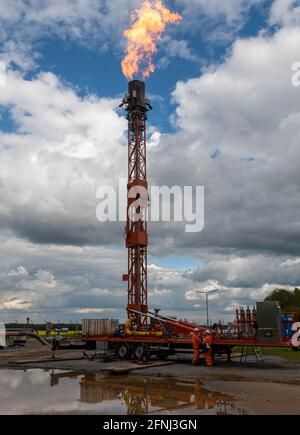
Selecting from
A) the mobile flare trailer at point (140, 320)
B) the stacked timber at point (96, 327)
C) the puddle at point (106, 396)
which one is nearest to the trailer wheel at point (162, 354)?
the mobile flare trailer at point (140, 320)

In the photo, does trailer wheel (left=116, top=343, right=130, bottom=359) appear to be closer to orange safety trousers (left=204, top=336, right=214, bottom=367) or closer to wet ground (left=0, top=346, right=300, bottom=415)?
wet ground (left=0, top=346, right=300, bottom=415)

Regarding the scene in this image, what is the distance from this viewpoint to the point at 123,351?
2900 cm

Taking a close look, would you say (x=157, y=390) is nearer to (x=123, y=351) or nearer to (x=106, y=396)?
(x=106, y=396)

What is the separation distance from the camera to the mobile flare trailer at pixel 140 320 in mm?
24450

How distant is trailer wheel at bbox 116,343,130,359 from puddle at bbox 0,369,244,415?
8192 mm

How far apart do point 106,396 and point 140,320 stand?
23.2 m

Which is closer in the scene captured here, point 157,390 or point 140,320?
point 157,390

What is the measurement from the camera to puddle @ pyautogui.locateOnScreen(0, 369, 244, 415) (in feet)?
41.8

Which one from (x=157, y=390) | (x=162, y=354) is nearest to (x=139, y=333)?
(x=162, y=354)

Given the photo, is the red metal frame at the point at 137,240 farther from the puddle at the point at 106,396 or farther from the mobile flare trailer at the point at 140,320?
the puddle at the point at 106,396

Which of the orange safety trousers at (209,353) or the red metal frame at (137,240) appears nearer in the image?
the orange safety trousers at (209,353)

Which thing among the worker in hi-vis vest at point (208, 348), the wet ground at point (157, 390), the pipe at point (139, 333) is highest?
the pipe at point (139, 333)

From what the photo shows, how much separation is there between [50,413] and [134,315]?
27.5 metres
